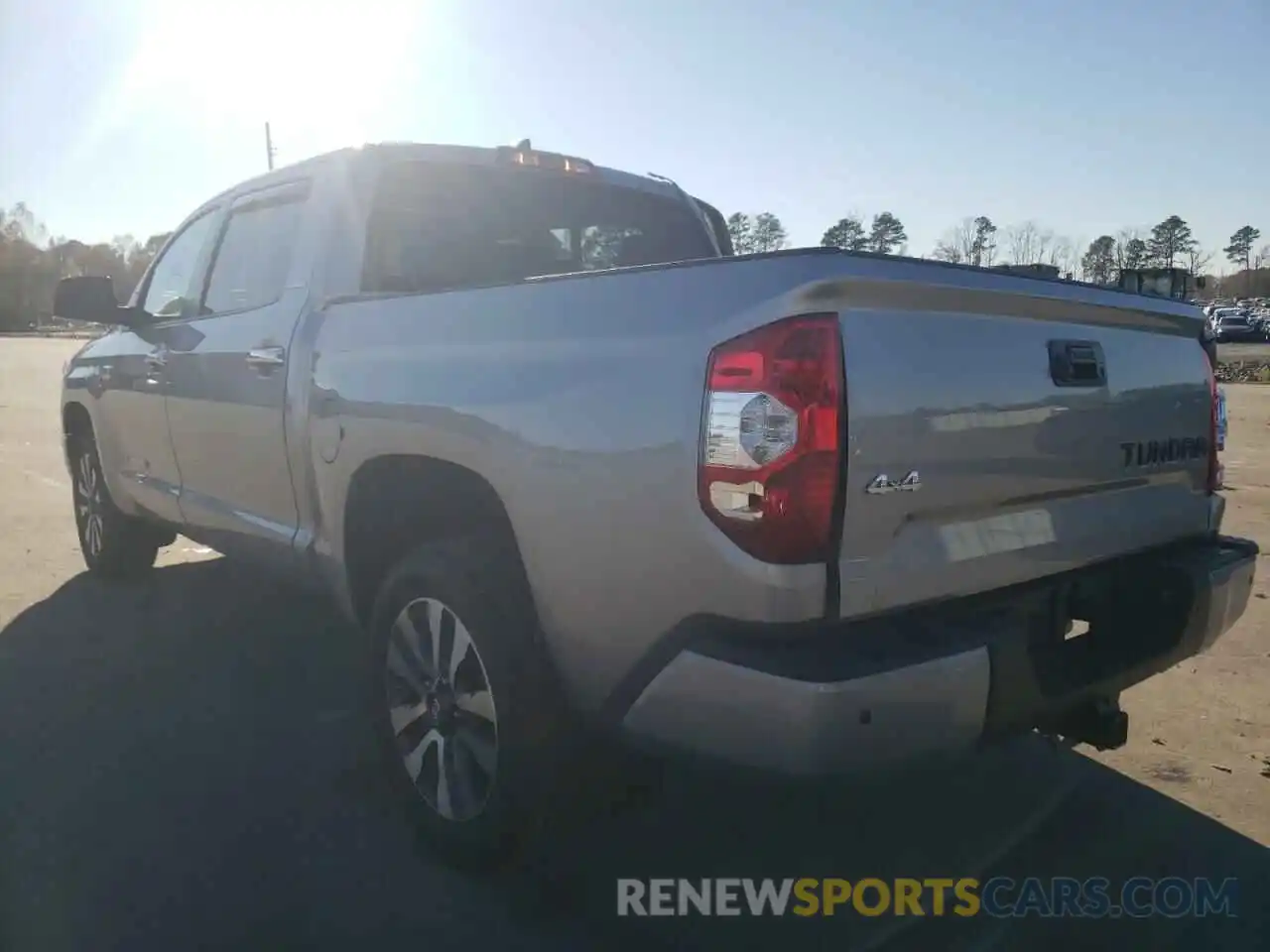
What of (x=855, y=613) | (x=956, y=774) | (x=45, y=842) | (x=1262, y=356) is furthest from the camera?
(x=1262, y=356)

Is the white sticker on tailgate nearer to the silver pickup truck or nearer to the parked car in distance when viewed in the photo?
the silver pickup truck

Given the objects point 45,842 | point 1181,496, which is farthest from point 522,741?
point 1181,496

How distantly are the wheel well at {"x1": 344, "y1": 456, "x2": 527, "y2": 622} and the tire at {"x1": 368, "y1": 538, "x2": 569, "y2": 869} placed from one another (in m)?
0.10

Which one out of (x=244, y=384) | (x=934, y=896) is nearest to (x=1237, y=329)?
(x=934, y=896)

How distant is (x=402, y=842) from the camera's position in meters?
2.86

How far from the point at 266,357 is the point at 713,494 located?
214cm

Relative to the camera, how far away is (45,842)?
2.81m

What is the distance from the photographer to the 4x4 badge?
1.92m

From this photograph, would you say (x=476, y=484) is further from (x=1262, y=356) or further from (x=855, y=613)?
(x=1262, y=356)

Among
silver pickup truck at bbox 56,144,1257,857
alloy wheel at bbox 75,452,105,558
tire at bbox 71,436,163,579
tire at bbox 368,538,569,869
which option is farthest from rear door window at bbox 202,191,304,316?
alloy wheel at bbox 75,452,105,558

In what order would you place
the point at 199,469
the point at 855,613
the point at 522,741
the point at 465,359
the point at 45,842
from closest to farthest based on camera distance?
the point at 855,613
the point at 522,741
the point at 465,359
the point at 45,842
the point at 199,469

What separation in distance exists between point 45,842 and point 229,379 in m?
1.67

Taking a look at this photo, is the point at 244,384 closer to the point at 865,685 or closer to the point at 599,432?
the point at 599,432

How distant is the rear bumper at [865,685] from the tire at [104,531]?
13.6ft
